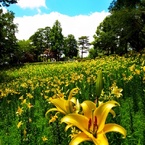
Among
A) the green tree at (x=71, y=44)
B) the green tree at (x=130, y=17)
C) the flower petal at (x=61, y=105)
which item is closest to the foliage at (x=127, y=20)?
the green tree at (x=130, y=17)

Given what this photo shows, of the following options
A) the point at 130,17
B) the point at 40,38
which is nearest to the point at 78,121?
the point at 130,17

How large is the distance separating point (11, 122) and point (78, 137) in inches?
250

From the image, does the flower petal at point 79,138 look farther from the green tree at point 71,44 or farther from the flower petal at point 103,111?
the green tree at point 71,44

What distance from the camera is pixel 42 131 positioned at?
6195mm

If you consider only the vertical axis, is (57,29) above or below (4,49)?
above

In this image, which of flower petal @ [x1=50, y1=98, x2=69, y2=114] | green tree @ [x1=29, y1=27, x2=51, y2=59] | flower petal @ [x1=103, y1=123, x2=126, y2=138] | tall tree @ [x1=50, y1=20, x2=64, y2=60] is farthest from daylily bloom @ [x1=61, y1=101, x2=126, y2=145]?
green tree @ [x1=29, y1=27, x2=51, y2=59]

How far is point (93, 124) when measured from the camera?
1.34 metres

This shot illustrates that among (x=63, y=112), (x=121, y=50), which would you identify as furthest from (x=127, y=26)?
(x=63, y=112)

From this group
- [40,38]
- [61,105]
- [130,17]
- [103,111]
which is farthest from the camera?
[40,38]

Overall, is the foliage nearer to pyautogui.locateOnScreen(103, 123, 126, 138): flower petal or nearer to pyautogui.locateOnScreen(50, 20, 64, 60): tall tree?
pyautogui.locateOnScreen(103, 123, 126, 138): flower petal

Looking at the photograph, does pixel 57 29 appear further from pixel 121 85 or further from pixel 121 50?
pixel 121 85

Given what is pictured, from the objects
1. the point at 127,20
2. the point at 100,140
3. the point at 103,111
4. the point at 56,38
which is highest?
the point at 56,38

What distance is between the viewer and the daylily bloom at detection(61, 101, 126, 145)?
4.09ft

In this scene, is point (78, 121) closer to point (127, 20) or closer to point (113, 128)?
point (113, 128)
